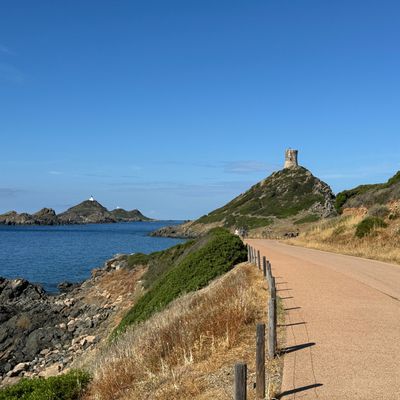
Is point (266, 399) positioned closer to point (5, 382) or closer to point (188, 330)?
point (188, 330)

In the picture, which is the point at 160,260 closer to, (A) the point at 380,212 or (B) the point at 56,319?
(B) the point at 56,319

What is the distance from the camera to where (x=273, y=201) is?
124 m

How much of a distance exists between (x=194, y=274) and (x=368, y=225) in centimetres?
1507

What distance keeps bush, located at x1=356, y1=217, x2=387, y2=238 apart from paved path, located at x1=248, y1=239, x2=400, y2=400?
1241 cm

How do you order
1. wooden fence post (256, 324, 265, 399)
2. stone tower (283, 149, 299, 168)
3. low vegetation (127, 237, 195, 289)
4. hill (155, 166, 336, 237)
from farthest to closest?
stone tower (283, 149, 299, 168) < hill (155, 166, 336, 237) < low vegetation (127, 237, 195, 289) < wooden fence post (256, 324, 265, 399)

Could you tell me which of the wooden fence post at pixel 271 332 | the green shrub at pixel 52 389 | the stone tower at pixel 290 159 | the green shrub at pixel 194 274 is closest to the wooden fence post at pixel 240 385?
the wooden fence post at pixel 271 332

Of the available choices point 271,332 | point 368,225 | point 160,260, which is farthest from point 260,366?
point 160,260

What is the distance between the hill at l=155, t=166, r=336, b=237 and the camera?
108 meters

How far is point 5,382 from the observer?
1944 centimetres

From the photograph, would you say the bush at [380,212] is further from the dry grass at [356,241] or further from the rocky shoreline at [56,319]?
the rocky shoreline at [56,319]

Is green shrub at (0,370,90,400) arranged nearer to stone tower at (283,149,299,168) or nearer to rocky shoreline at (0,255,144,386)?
rocky shoreline at (0,255,144,386)

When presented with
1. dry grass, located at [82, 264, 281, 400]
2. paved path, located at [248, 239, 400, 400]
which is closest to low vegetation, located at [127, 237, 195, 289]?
paved path, located at [248, 239, 400, 400]

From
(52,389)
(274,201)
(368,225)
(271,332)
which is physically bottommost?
(52,389)

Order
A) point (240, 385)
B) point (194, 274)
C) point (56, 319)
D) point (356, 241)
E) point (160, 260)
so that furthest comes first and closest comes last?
1. point (160, 260)
2. point (356, 241)
3. point (56, 319)
4. point (194, 274)
5. point (240, 385)
